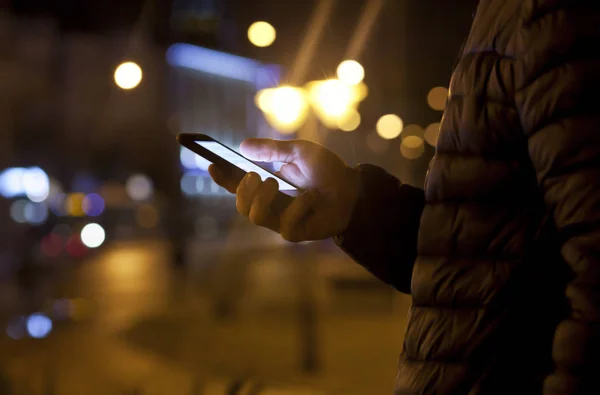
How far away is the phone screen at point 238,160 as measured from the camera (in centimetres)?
218

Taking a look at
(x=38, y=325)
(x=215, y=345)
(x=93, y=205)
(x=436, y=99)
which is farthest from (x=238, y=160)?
(x=93, y=205)

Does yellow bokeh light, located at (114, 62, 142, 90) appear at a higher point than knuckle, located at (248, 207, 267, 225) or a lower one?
higher

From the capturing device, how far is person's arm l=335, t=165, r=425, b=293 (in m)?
2.04

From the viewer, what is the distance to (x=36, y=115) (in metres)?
30.7

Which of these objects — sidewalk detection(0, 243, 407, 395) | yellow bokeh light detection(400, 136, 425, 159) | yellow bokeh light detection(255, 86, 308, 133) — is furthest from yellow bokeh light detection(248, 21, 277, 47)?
yellow bokeh light detection(400, 136, 425, 159)

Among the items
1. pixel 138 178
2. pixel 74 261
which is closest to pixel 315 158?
pixel 74 261

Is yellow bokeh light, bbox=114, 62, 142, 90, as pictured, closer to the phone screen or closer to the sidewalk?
the sidewalk

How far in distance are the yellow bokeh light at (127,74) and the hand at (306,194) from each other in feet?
13.7

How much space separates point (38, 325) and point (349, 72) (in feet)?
23.0

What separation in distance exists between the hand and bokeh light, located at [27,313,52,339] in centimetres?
983

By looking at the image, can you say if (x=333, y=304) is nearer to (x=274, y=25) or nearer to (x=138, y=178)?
(x=274, y=25)

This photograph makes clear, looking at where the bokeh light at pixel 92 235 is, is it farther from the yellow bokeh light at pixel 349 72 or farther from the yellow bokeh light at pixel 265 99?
the yellow bokeh light at pixel 349 72

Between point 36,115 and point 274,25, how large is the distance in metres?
24.7

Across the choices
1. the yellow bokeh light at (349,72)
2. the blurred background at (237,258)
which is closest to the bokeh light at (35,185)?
the blurred background at (237,258)
